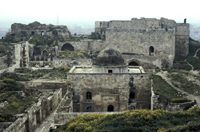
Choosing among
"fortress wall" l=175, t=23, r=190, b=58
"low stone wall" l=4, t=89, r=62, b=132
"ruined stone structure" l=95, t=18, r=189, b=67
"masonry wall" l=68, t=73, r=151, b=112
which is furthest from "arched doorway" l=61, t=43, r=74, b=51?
"masonry wall" l=68, t=73, r=151, b=112

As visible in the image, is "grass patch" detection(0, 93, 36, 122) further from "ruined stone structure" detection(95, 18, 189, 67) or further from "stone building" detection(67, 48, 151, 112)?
"ruined stone structure" detection(95, 18, 189, 67)

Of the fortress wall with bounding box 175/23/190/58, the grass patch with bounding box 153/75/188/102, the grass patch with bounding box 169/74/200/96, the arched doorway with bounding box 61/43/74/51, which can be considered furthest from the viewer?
the arched doorway with bounding box 61/43/74/51

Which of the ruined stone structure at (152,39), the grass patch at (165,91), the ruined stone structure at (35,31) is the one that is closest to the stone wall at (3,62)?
the ruined stone structure at (35,31)

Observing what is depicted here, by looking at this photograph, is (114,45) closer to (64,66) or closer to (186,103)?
(64,66)

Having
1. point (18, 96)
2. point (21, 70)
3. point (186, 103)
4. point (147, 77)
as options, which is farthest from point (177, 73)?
point (21, 70)

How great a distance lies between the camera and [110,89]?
19625 millimetres

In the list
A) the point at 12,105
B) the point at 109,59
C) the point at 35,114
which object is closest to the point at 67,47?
the point at 109,59

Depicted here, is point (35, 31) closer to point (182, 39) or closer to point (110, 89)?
point (182, 39)

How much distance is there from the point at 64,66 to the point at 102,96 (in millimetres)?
14334

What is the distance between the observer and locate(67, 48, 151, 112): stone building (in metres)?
19.5

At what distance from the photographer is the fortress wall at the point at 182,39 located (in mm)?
37312

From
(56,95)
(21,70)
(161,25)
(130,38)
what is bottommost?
(56,95)

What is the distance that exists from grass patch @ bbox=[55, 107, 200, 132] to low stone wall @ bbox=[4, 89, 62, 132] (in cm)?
342

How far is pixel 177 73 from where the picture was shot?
852 inches
